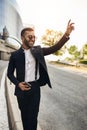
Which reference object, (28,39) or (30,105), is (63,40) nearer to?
(28,39)

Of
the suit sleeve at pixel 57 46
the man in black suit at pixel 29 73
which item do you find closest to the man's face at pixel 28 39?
the man in black suit at pixel 29 73

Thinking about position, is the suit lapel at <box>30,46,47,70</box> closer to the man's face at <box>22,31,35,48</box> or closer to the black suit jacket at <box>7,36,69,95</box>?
the black suit jacket at <box>7,36,69,95</box>

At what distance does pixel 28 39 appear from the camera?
4262mm

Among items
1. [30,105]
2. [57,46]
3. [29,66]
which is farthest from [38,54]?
[30,105]

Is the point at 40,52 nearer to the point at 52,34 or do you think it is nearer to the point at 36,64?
the point at 36,64

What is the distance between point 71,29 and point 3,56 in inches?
4125

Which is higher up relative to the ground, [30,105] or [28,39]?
[28,39]

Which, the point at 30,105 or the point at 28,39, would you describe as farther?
the point at 30,105

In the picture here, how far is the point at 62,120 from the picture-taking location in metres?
8.03

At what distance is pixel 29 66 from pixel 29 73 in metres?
0.10

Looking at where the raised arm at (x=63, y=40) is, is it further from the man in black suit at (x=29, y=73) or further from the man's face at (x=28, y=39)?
the man's face at (x=28, y=39)

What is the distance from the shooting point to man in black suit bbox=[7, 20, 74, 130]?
434cm

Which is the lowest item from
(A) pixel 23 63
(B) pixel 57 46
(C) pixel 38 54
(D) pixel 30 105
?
(D) pixel 30 105

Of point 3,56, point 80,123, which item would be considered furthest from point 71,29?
point 3,56
